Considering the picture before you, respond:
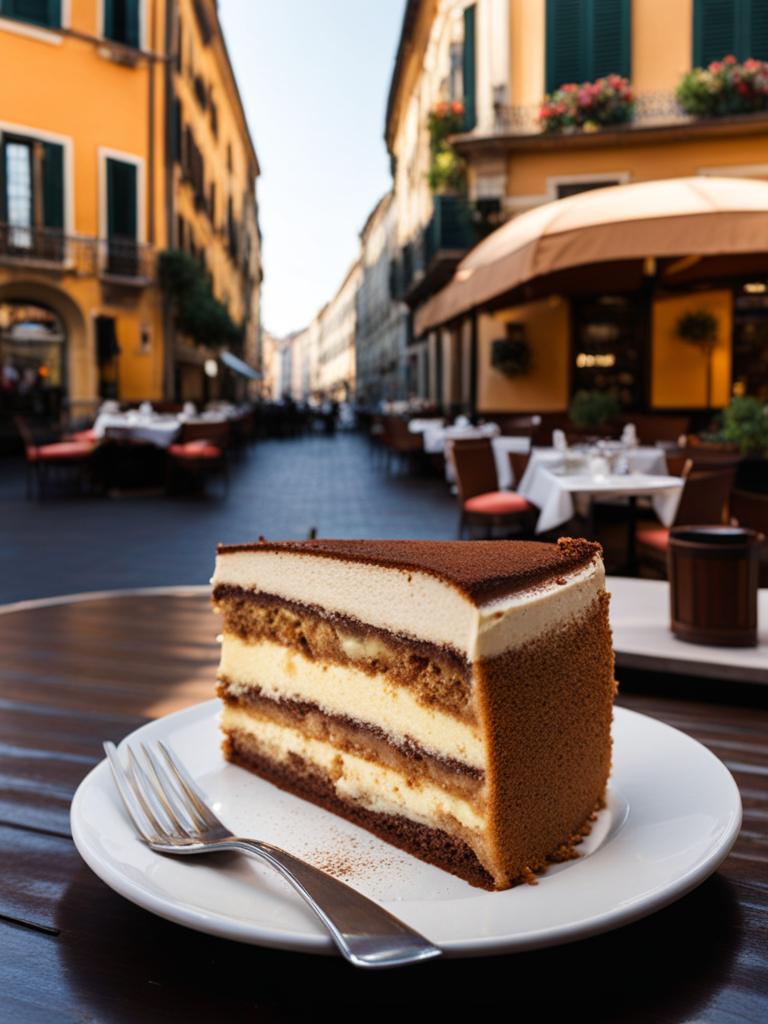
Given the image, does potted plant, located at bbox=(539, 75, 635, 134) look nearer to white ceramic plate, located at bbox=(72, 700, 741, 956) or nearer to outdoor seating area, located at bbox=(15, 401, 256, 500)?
outdoor seating area, located at bbox=(15, 401, 256, 500)

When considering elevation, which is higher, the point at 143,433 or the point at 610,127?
the point at 610,127

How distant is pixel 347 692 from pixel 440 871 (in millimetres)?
288

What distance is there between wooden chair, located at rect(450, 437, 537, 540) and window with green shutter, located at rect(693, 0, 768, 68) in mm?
11503

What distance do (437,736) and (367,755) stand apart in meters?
0.15

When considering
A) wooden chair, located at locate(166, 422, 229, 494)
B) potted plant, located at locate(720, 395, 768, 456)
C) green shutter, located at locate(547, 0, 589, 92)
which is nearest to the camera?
potted plant, located at locate(720, 395, 768, 456)

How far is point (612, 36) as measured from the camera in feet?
49.4

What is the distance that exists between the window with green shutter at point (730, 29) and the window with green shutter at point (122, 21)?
12257 millimetres

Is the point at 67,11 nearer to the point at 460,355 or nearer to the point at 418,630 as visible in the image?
the point at 460,355

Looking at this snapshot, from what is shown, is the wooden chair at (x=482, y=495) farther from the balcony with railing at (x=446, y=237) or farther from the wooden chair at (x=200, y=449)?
the balcony with railing at (x=446, y=237)

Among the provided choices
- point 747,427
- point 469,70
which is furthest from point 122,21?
point 747,427

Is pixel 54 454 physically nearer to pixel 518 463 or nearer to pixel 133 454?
pixel 133 454

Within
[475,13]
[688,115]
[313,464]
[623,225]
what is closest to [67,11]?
[475,13]

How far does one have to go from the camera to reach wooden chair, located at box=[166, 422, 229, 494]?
1105 centimetres

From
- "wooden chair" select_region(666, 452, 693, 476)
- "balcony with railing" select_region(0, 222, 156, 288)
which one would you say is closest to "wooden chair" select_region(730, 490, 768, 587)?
"wooden chair" select_region(666, 452, 693, 476)
